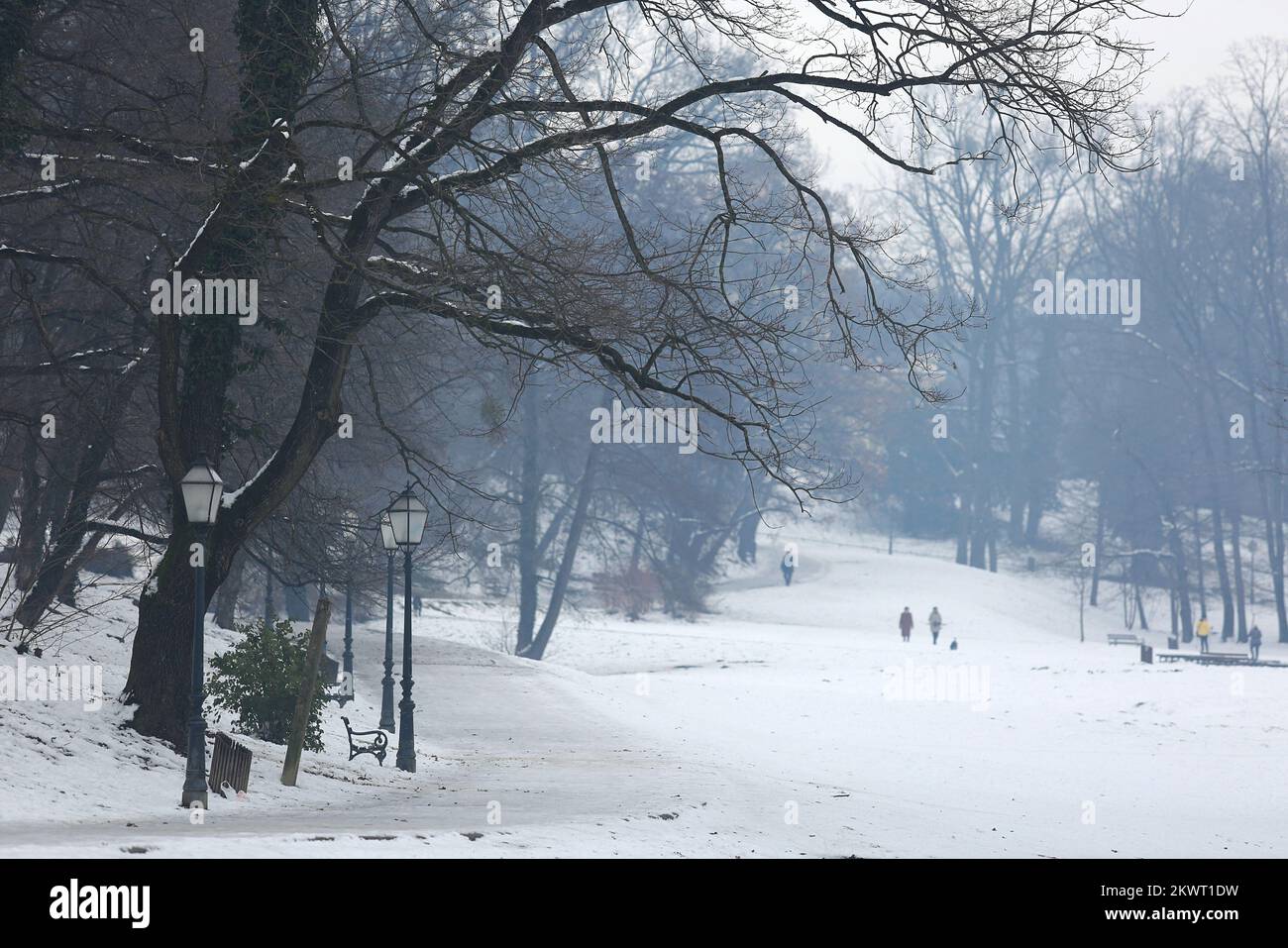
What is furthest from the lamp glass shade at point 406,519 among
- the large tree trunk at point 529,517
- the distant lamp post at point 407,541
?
the large tree trunk at point 529,517

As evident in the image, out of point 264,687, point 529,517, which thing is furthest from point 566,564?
point 264,687

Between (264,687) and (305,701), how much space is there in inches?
112

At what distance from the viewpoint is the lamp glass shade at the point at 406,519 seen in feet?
64.9

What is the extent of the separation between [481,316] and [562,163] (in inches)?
61.1

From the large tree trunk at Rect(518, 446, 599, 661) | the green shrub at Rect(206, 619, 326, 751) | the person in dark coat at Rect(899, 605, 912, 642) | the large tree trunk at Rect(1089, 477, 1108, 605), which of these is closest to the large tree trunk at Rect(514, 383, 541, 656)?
the large tree trunk at Rect(518, 446, 599, 661)

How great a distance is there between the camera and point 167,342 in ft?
44.5

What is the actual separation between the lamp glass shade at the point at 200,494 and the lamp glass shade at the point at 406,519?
20.8 feet

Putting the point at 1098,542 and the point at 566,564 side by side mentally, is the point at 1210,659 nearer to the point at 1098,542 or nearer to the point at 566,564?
the point at 566,564

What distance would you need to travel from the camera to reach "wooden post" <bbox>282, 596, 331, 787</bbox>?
15.3 metres

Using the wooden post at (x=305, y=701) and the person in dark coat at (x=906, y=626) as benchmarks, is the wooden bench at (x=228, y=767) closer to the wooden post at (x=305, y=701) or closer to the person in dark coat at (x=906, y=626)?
the wooden post at (x=305, y=701)

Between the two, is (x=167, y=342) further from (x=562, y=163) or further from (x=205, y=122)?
(x=562, y=163)

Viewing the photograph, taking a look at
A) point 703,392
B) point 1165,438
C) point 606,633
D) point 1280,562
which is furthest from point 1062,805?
point 1165,438

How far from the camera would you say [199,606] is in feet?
42.6

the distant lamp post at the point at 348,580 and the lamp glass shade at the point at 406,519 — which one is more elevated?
the lamp glass shade at the point at 406,519
